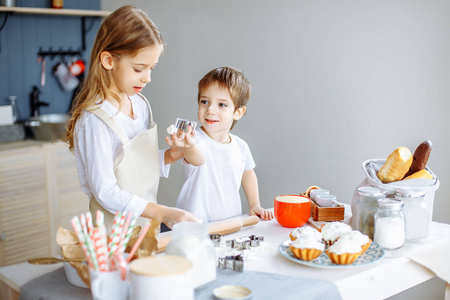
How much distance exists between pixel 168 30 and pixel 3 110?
1.16 metres

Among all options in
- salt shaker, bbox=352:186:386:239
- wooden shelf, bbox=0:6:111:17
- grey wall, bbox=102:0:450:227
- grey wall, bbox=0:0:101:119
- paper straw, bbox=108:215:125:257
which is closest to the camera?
paper straw, bbox=108:215:125:257

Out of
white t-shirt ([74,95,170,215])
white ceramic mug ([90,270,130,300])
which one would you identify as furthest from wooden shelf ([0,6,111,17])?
white ceramic mug ([90,270,130,300])

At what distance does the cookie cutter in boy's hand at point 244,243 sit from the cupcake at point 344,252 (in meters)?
0.21

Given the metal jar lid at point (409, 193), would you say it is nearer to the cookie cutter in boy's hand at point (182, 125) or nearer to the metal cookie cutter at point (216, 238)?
the metal cookie cutter at point (216, 238)

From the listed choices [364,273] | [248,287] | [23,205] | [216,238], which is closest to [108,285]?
[248,287]

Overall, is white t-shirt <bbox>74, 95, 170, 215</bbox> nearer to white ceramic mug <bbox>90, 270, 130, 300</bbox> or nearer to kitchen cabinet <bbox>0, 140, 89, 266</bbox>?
white ceramic mug <bbox>90, 270, 130, 300</bbox>

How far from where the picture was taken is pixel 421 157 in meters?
1.56

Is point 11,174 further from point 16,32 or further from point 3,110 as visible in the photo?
point 16,32

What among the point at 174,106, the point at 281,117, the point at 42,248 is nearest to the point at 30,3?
the point at 174,106

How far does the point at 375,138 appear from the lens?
100 inches

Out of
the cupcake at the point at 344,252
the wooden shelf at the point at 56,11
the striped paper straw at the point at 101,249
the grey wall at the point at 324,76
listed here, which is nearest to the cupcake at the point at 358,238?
the cupcake at the point at 344,252

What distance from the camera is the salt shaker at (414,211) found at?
142 centimetres

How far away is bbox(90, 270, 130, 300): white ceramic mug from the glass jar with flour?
0.12m

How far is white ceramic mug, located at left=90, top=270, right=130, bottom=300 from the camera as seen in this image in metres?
0.98
